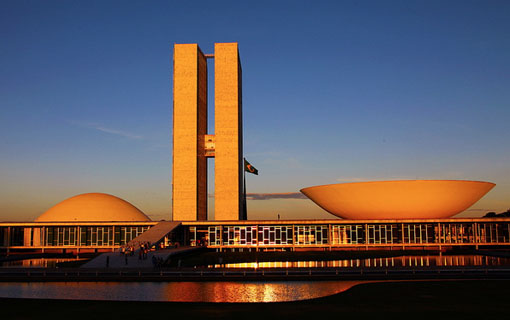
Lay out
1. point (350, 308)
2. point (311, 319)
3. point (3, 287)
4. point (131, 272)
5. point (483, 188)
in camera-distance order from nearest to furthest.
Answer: point (311, 319) < point (350, 308) < point (3, 287) < point (131, 272) < point (483, 188)

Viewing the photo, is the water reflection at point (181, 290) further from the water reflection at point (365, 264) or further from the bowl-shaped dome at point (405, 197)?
the bowl-shaped dome at point (405, 197)

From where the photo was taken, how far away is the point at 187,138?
66.8 metres

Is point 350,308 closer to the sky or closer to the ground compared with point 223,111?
closer to the ground

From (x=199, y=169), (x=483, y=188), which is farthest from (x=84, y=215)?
(x=483, y=188)

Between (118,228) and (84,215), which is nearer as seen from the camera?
(118,228)

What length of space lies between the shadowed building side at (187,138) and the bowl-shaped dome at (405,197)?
60.9ft

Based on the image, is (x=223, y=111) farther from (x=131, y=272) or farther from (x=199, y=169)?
(x=131, y=272)

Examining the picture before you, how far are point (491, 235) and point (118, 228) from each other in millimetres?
40888

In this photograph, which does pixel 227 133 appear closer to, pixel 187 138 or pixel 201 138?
pixel 201 138

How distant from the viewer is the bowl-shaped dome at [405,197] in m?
51.9

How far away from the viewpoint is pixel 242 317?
51.8 feet

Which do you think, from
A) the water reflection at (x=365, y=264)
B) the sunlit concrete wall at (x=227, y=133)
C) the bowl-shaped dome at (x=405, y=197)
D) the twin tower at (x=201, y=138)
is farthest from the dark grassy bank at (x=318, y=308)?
the twin tower at (x=201, y=138)

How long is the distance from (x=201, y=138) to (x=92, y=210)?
56.9ft

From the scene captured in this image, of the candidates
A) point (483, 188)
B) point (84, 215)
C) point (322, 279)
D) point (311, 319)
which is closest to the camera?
point (311, 319)
